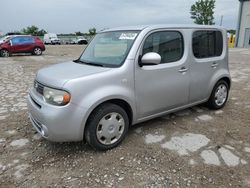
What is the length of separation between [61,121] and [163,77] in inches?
66.5

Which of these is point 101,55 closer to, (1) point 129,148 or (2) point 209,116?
(1) point 129,148

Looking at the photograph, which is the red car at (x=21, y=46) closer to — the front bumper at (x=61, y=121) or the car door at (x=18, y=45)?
the car door at (x=18, y=45)

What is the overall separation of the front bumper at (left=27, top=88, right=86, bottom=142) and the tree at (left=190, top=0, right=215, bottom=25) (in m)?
44.2

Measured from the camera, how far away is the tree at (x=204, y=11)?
42.4m

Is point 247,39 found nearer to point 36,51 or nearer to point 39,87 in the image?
point 36,51

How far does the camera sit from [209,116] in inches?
173

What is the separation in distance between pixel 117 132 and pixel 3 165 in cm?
153

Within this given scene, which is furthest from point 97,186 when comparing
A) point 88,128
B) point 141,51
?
point 141,51

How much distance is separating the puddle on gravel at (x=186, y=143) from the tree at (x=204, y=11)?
43081 millimetres

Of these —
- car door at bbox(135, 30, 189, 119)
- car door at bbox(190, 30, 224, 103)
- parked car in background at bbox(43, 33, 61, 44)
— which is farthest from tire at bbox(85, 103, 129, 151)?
parked car in background at bbox(43, 33, 61, 44)

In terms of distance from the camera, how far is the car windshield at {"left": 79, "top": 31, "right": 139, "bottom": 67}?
130 inches

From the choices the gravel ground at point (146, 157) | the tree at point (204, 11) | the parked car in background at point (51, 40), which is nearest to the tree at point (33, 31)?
the parked car in background at point (51, 40)

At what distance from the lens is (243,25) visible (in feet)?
87.5

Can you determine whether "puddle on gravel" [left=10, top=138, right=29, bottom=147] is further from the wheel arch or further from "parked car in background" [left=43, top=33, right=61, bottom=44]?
"parked car in background" [left=43, top=33, right=61, bottom=44]
